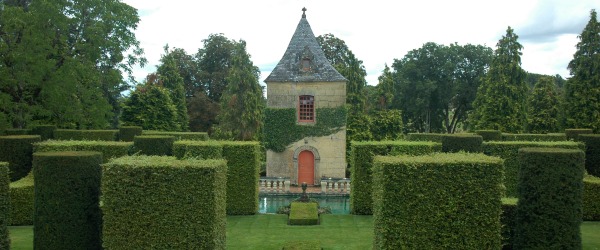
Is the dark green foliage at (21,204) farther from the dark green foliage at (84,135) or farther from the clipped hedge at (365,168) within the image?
the clipped hedge at (365,168)

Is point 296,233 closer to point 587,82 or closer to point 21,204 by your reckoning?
point 21,204

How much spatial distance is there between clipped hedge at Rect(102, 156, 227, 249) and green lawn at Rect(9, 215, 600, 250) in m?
4.20

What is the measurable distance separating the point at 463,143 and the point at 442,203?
11.4 m

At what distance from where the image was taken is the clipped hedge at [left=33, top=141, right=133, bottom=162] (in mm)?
20516

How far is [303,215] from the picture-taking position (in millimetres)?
20828

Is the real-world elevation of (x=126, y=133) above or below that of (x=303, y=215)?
above

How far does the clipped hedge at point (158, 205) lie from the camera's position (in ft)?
38.8

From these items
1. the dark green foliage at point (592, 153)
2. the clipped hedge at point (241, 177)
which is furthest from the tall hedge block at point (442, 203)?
the dark green foliage at point (592, 153)

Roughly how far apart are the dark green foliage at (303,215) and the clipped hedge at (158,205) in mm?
8502

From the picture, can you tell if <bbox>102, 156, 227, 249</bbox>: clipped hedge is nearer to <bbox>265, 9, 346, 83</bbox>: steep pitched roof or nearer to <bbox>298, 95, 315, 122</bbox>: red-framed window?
<bbox>265, 9, 346, 83</bbox>: steep pitched roof

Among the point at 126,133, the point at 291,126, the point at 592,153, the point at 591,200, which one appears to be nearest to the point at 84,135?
the point at 126,133

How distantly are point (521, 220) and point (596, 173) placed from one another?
11.1m

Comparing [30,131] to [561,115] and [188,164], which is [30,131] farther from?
[561,115]

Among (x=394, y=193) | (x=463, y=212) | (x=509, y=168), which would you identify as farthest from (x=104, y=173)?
(x=509, y=168)
